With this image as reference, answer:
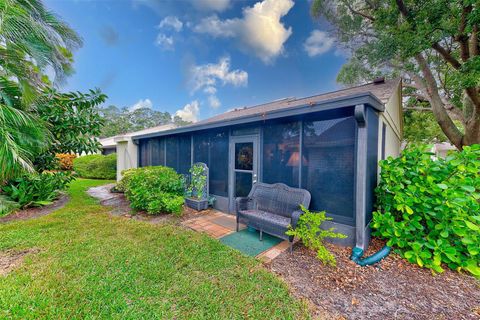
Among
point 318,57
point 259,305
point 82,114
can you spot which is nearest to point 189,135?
point 82,114

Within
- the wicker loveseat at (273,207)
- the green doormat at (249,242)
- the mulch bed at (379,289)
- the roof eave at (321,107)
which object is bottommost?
the mulch bed at (379,289)

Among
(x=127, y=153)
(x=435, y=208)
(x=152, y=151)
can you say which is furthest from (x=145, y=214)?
(x=435, y=208)

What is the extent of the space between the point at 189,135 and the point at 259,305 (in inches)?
211

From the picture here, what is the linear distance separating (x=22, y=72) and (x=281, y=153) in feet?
20.1

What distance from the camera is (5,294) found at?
6.64 ft

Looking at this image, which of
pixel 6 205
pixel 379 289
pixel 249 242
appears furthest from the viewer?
pixel 6 205

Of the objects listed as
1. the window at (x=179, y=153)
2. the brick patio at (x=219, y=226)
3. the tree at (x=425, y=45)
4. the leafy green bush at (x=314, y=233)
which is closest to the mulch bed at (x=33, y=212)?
the window at (x=179, y=153)

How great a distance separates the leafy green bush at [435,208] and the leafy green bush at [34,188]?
7.98 meters

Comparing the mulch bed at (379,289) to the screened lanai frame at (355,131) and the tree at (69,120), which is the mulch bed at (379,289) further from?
the tree at (69,120)

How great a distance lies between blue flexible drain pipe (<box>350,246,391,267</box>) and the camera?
2.84 metres

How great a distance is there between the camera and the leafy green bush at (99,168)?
12.4 metres

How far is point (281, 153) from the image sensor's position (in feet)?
13.5

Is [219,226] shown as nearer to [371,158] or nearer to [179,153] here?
[371,158]

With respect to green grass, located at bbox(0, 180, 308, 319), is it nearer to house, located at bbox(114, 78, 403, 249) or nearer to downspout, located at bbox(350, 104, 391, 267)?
downspout, located at bbox(350, 104, 391, 267)
